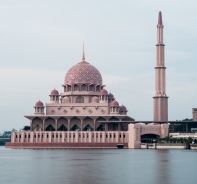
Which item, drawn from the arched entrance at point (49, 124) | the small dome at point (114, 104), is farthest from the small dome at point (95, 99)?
the arched entrance at point (49, 124)

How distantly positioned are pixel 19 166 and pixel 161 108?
6156 cm

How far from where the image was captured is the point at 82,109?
130 metres

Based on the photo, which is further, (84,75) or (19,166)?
(84,75)

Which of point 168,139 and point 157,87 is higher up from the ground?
point 157,87

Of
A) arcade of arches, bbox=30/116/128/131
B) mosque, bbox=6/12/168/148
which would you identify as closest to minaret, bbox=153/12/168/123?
mosque, bbox=6/12/168/148

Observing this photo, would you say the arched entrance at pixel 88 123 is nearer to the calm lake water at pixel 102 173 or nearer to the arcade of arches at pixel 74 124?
the arcade of arches at pixel 74 124

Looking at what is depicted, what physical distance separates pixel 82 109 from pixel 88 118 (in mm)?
2417

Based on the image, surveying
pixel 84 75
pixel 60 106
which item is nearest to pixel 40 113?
pixel 60 106

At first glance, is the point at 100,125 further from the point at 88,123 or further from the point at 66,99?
the point at 66,99

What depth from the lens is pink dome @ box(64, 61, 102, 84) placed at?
441 feet

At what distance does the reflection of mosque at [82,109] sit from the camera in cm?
12912

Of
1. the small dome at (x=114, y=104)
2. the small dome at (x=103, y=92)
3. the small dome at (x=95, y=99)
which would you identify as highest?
the small dome at (x=103, y=92)

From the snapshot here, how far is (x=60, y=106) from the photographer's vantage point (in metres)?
132

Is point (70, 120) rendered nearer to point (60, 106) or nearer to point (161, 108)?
point (60, 106)
